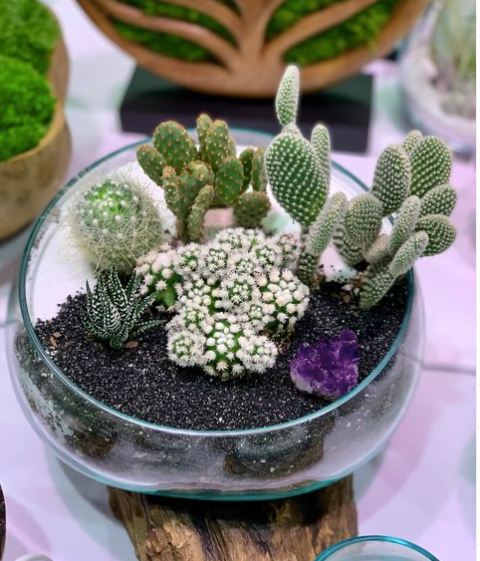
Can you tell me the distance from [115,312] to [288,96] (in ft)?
0.97

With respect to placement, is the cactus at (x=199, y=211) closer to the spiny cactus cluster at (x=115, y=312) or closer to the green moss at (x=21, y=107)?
the spiny cactus cluster at (x=115, y=312)

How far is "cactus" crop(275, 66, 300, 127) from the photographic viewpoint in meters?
0.81

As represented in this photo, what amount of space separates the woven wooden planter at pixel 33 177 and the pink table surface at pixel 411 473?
9 cm

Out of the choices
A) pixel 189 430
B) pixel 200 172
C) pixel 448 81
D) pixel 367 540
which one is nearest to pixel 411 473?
pixel 367 540

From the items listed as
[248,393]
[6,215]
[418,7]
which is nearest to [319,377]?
[248,393]

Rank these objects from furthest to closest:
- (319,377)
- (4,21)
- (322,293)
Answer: (4,21) → (322,293) → (319,377)

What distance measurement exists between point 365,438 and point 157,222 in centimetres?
35

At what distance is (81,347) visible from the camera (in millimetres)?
833

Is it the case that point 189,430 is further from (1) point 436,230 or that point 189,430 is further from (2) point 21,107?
(2) point 21,107

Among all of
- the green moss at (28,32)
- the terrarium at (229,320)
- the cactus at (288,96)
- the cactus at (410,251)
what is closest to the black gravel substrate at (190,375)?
the terrarium at (229,320)

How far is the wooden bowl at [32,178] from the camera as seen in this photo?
3.36 feet

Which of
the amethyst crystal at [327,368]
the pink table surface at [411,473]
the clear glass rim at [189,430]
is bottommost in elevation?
the pink table surface at [411,473]

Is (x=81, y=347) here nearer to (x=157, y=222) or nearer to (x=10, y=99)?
(x=157, y=222)

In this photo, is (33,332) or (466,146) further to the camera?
A: (466,146)
